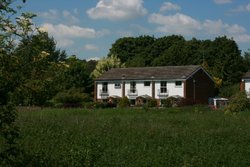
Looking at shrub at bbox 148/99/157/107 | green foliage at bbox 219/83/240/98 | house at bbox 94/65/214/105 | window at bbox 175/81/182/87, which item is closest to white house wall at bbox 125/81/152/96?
house at bbox 94/65/214/105

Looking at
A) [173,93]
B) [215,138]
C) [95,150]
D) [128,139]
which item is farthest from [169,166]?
[173,93]

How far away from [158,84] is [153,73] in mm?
2146

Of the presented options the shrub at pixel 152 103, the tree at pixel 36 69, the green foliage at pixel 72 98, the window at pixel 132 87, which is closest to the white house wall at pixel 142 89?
the window at pixel 132 87

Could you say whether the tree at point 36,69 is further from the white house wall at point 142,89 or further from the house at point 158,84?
the white house wall at point 142,89

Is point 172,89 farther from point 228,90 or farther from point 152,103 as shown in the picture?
point 228,90

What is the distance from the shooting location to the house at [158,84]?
216 ft

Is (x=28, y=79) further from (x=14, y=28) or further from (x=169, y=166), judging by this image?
(x=169, y=166)

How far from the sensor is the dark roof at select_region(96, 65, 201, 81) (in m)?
66.2

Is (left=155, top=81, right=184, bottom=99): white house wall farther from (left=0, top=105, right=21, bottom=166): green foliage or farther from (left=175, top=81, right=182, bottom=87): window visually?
(left=0, top=105, right=21, bottom=166): green foliage

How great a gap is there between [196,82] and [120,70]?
12681 mm

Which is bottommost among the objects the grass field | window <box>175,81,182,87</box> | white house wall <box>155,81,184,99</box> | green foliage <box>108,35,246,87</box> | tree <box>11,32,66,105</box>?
the grass field

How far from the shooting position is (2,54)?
559cm

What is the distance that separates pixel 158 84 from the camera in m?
67.9

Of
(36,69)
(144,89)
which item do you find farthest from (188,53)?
(36,69)
